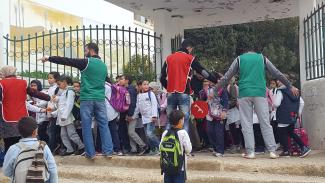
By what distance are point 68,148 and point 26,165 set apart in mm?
4435

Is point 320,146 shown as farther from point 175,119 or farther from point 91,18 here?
point 91,18

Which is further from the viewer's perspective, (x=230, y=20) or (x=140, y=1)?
(x=230, y=20)

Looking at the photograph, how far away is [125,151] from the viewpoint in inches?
348

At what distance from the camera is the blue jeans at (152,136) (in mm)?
8297

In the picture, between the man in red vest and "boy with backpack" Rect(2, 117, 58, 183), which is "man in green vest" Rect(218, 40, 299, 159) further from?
"boy with backpack" Rect(2, 117, 58, 183)

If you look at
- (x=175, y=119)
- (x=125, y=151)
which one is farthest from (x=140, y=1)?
(x=175, y=119)

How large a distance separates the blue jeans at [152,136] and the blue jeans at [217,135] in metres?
0.97

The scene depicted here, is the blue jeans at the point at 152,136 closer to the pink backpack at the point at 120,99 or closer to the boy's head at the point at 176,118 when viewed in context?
the pink backpack at the point at 120,99

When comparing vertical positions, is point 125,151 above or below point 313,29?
below

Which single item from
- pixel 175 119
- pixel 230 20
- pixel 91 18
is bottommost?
pixel 175 119

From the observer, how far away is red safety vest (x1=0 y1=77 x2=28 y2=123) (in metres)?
7.26

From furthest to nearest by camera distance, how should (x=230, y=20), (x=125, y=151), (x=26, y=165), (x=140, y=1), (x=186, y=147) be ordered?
(x=230, y=20)
(x=140, y=1)
(x=125, y=151)
(x=186, y=147)
(x=26, y=165)

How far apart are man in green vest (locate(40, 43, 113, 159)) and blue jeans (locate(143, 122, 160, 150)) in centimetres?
93

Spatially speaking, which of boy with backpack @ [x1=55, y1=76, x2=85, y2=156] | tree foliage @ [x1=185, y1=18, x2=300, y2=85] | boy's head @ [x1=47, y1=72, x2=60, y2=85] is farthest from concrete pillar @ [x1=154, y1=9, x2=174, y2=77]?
tree foliage @ [x1=185, y1=18, x2=300, y2=85]
